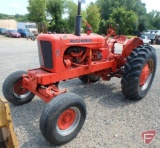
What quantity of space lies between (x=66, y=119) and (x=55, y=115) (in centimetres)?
33

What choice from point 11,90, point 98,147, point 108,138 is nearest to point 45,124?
point 98,147

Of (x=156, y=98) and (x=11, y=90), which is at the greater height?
(x=11, y=90)

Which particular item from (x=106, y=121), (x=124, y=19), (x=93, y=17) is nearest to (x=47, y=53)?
(x=106, y=121)

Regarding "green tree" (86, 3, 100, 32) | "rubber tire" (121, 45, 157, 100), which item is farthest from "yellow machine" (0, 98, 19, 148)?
"green tree" (86, 3, 100, 32)

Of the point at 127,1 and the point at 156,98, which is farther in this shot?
the point at 127,1

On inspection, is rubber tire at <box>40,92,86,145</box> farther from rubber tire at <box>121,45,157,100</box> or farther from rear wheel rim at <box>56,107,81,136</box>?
rubber tire at <box>121,45,157,100</box>

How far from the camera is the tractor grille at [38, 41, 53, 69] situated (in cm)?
331

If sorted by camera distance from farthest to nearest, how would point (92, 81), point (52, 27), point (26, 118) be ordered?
point (52, 27) < point (92, 81) < point (26, 118)

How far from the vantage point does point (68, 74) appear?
353 centimetres

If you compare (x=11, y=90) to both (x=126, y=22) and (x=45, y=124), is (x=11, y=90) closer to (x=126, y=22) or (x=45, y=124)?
(x=45, y=124)

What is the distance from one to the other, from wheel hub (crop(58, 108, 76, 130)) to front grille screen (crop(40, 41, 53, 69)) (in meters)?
0.87

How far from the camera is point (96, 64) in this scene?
400 centimetres

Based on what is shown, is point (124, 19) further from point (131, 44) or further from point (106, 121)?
point (106, 121)

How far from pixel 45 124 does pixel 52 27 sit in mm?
36194
